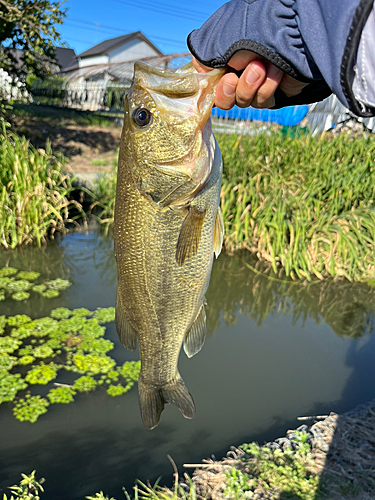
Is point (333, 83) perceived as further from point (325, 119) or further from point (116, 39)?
point (116, 39)

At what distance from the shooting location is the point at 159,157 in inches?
59.6

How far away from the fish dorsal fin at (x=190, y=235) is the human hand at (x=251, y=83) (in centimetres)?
51

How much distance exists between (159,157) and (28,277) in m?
3.85

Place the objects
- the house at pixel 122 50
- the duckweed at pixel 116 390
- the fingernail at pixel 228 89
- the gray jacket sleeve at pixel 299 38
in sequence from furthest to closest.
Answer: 1. the house at pixel 122 50
2. the duckweed at pixel 116 390
3. the fingernail at pixel 228 89
4. the gray jacket sleeve at pixel 299 38

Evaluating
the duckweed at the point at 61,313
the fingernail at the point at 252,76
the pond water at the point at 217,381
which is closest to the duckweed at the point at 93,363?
the pond water at the point at 217,381

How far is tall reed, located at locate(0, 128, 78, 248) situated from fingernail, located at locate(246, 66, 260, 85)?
4366 mm

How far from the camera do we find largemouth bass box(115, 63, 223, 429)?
1.47 meters

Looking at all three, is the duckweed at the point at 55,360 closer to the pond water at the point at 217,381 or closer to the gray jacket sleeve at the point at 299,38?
the pond water at the point at 217,381

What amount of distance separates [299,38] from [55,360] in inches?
124

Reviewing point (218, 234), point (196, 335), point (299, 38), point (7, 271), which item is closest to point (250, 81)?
point (299, 38)

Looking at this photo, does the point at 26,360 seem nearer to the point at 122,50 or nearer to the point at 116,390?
the point at 116,390

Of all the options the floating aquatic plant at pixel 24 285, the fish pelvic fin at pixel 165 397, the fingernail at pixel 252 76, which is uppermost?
the fingernail at pixel 252 76

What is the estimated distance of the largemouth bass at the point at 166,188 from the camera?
1.47 metres

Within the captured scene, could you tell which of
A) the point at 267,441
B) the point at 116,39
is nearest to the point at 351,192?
the point at 267,441
